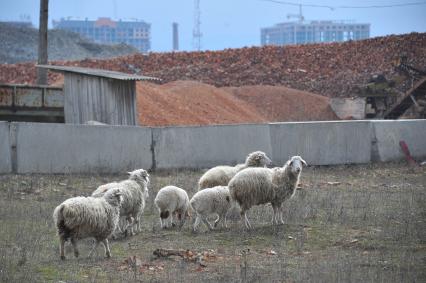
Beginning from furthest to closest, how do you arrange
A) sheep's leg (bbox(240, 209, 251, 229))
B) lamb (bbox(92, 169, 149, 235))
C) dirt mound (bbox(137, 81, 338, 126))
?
1. dirt mound (bbox(137, 81, 338, 126))
2. sheep's leg (bbox(240, 209, 251, 229))
3. lamb (bbox(92, 169, 149, 235))

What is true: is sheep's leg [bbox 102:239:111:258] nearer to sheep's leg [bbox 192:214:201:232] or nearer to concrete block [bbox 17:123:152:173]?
sheep's leg [bbox 192:214:201:232]

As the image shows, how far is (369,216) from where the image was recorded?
14.7 meters

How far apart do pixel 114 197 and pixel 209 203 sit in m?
2.13

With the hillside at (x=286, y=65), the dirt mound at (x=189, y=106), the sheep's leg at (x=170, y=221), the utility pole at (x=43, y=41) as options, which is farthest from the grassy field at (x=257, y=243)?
the hillside at (x=286, y=65)

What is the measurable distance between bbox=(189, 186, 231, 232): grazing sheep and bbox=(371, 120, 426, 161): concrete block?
9.49m

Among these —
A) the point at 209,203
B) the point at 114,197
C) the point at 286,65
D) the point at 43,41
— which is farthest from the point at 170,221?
the point at 286,65

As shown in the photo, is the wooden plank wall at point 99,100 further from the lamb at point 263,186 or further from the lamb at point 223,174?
the lamb at point 263,186

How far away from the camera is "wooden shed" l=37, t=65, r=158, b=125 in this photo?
25.1 meters

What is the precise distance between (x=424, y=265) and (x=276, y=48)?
37.2 meters

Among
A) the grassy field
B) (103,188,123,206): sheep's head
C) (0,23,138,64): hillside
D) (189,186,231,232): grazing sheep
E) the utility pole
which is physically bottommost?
the grassy field

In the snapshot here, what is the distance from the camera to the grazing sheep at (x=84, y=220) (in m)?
11.2

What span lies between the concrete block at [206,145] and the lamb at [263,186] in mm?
7003

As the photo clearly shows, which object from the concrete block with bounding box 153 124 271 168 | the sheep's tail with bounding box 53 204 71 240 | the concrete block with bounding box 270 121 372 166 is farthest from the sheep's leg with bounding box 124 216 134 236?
the concrete block with bounding box 270 121 372 166

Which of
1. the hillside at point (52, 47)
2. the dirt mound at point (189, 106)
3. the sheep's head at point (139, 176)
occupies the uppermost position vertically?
the hillside at point (52, 47)
